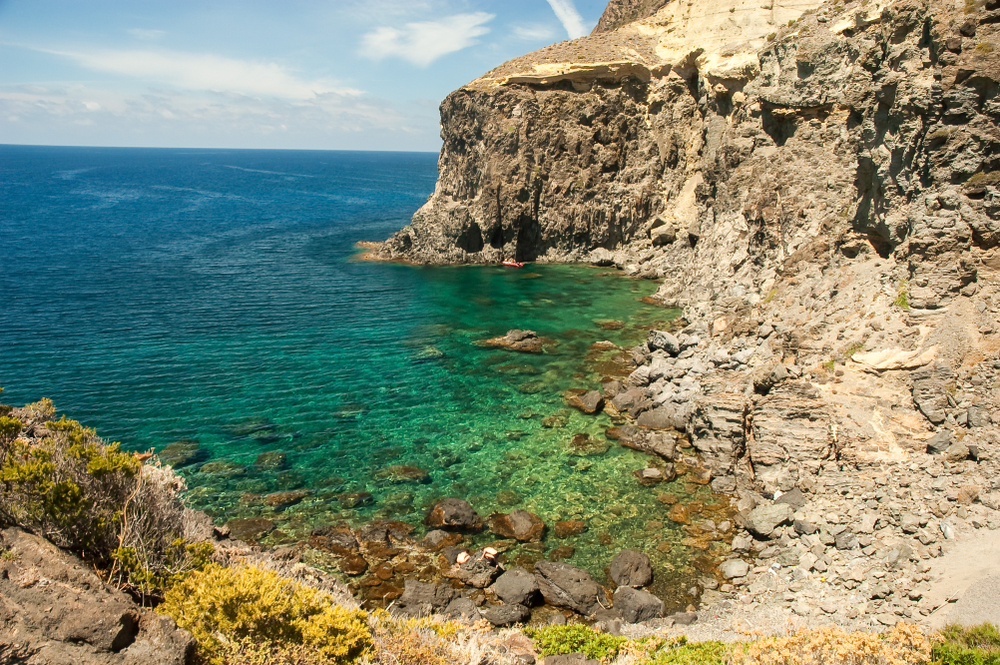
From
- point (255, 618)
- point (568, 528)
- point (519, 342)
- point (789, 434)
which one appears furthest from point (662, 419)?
point (255, 618)

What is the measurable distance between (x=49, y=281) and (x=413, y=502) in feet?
182

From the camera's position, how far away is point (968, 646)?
12688 mm

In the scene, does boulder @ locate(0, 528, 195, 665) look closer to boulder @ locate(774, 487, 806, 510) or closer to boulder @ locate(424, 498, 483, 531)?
boulder @ locate(424, 498, 483, 531)

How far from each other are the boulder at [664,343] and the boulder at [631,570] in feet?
61.6

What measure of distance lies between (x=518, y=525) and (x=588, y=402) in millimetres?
11432

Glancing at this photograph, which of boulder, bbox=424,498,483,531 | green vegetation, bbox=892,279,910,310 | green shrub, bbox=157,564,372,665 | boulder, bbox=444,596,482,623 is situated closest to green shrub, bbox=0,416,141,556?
green shrub, bbox=157,564,372,665

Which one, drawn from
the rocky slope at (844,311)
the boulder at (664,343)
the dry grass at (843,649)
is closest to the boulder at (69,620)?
the dry grass at (843,649)

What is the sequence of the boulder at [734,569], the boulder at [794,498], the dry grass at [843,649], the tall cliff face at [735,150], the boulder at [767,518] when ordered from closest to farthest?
1. the dry grass at [843,649]
2. the boulder at [734,569]
3. the boulder at [767,518]
4. the boulder at [794,498]
5. the tall cliff face at [735,150]

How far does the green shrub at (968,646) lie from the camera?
11.9 m

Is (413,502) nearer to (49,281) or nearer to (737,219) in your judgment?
(737,219)

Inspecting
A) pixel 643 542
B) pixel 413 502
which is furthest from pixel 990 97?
pixel 413 502

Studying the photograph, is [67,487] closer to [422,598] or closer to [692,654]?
[422,598]

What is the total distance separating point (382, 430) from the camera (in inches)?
1248

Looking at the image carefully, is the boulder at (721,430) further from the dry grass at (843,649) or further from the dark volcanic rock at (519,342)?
the dark volcanic rock at (519,342)
